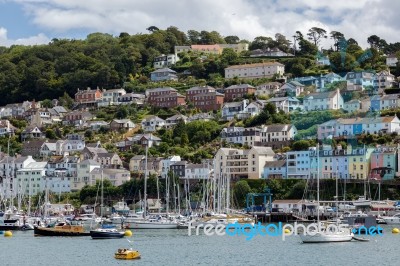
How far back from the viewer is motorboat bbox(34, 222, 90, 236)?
208 ft

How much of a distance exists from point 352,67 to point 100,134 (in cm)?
3290

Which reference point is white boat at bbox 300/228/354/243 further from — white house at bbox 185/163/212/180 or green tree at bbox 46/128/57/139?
green tree at bbox 46/128/57/139

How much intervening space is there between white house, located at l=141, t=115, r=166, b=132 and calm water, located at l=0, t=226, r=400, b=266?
162 ft

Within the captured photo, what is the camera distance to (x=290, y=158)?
92250mm

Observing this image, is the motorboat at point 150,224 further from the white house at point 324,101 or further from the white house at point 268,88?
the white house at point 268,88

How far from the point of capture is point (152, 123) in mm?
112875

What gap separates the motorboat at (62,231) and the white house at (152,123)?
48.4 metres

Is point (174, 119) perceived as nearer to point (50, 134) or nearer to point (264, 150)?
point (50, 134)

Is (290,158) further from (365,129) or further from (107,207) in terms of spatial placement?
(107,207)

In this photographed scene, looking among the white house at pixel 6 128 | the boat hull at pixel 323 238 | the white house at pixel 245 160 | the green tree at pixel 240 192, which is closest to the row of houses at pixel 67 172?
the white house at pixel 245 160

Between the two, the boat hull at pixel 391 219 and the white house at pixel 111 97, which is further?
the white house at pixel 111 97

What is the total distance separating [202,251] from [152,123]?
62.0m

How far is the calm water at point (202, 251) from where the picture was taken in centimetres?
4603

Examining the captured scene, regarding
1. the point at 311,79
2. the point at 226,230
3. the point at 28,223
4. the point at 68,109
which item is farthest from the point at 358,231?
the point at 68,109
